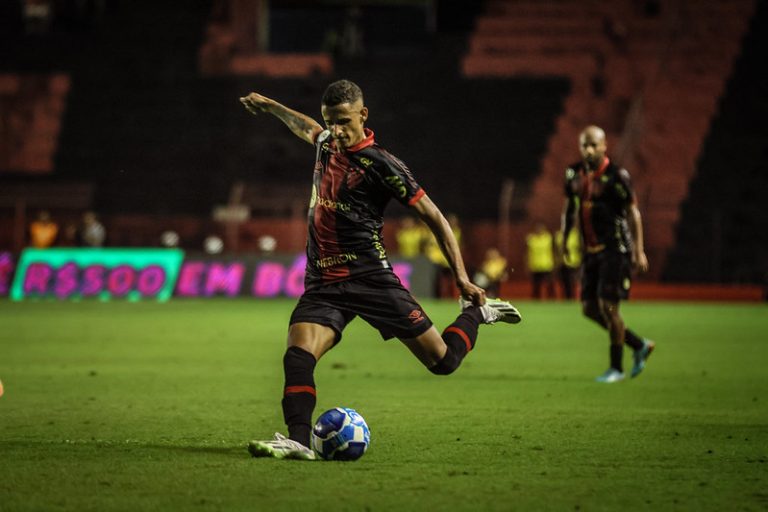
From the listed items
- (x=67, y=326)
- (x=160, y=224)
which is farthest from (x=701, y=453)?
(x=160, y=224)

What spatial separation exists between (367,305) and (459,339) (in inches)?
27.4

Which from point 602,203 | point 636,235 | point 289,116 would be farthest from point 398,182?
point 636,235

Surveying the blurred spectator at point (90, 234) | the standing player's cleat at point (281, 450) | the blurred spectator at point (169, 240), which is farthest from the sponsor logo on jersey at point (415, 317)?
the blurred spectator at point (169, 240)

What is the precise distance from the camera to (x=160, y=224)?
3634cm

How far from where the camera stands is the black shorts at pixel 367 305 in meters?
7.09

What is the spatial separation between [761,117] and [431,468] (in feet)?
109

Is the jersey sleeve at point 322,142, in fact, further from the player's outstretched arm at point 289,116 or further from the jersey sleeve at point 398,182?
the jersey sleeve at point 398,182

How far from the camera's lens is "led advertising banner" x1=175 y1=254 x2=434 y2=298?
28.3 metres

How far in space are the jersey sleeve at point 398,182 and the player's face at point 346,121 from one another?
20 centimetres

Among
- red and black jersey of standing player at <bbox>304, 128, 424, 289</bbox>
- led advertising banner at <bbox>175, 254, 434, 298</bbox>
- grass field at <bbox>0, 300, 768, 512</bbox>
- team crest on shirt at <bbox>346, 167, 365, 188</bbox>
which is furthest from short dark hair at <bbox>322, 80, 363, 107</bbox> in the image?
led advertising banner at <bbox>175, 254, 434, 298</bbox>

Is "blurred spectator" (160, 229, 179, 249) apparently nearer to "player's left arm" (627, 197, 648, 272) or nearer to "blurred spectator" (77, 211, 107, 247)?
"blurred spectator" (77, 211, 107, 247)

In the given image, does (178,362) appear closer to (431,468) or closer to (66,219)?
(431,468)

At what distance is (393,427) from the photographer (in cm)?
827

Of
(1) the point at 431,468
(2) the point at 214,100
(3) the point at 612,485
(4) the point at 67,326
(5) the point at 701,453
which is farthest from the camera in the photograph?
(2) the point at 214,100
